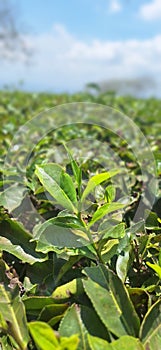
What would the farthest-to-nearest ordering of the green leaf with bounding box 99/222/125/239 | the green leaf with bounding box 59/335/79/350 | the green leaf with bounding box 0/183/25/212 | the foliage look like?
1. the green leaf with bounding box 0/183/25/212
2. the green leaf with bounding box 99/222/125/239
3. the foliage
4. the green leaf with bounding box 59/335/79/350

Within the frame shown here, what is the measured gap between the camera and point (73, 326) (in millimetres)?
730

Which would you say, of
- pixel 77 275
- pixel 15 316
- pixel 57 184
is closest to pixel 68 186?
pixel 57 184

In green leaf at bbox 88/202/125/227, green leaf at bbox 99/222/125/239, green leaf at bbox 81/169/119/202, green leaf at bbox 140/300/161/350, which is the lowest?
green leaf at bbox 140/300/161/350

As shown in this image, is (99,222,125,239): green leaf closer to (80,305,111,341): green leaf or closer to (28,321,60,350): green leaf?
(80,305,111,341): green leaf

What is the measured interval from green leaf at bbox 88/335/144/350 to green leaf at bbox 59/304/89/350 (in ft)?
0.14

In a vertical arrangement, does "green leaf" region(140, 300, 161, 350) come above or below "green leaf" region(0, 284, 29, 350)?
Result: below

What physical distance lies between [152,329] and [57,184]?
12.9 inches

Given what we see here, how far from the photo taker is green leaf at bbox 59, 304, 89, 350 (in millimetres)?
717

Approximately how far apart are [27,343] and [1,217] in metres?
0.44

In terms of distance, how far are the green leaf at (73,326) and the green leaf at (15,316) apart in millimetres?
61

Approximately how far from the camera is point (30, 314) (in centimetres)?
86

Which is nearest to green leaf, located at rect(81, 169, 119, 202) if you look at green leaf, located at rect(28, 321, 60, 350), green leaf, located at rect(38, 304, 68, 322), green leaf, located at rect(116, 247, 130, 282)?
green leaf, located at rect(116, 247, 130, 282)

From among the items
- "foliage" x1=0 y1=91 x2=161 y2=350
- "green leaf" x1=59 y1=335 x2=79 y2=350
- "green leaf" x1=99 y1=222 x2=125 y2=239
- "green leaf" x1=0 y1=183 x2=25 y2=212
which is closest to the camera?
"green leaf" x1=59 y1=335 x2=79 y2=350

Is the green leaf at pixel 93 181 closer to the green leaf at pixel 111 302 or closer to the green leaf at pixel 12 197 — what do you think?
the green leaf at pixel 111 302
